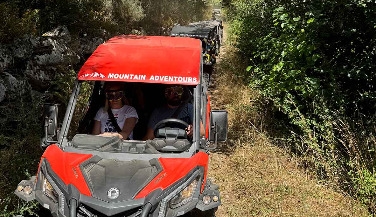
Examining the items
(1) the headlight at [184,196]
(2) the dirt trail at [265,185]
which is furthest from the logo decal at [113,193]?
(2) the dirt trail at [265,185]

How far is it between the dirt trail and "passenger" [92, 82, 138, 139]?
5.96 ft

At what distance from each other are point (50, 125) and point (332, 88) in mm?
4273

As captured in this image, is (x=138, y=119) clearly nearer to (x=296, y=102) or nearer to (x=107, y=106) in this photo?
(x=107, y=106)

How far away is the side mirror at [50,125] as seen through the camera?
4461 millimetres

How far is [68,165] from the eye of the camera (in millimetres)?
3982

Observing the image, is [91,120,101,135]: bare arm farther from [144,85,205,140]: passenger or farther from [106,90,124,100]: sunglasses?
[144,85,205,140]: passenger

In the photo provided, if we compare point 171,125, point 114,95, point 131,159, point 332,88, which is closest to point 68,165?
point 131,159

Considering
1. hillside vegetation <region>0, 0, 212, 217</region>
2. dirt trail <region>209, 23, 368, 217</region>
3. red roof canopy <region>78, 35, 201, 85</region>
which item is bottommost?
dirt trail <region>209, 23, 368, 217</region>

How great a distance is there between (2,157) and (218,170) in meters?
3.49

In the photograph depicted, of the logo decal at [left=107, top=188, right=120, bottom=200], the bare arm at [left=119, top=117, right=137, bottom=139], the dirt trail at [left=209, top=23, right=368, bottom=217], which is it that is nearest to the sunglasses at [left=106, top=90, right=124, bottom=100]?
the bare arm at [left=119, top=117, right=137, bottom=139]

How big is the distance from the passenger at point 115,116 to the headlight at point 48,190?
4.24 ft

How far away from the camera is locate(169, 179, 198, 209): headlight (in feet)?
12.4

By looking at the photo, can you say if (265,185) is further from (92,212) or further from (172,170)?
(92,212)

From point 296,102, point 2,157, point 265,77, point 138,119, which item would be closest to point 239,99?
point 265,77
